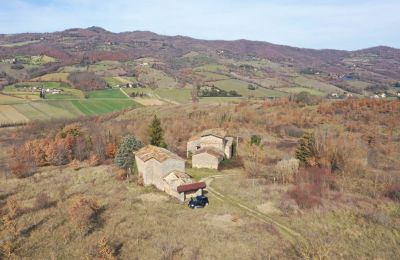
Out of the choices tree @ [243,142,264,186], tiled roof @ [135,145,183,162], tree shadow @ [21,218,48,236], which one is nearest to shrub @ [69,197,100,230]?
tree shadow @ [21,218,48,236]

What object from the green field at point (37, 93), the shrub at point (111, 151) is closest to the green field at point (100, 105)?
the green field at point (37, 93)

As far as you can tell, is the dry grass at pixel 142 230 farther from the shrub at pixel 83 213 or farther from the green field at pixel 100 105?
the green field at pixel 100 105

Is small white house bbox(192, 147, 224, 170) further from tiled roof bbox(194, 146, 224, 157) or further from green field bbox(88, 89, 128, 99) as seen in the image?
green field bbox(88, 89, 128, 99)

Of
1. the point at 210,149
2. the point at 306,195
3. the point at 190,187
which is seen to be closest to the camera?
the point at 306,195

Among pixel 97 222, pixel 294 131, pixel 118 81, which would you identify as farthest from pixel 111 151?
pixel 118 81

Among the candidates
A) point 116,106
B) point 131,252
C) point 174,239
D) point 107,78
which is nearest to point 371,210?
point 174,239

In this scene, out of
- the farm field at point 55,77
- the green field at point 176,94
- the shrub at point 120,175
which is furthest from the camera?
the farm field at point 55,77

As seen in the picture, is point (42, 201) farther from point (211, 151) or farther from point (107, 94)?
point (107, 94)
